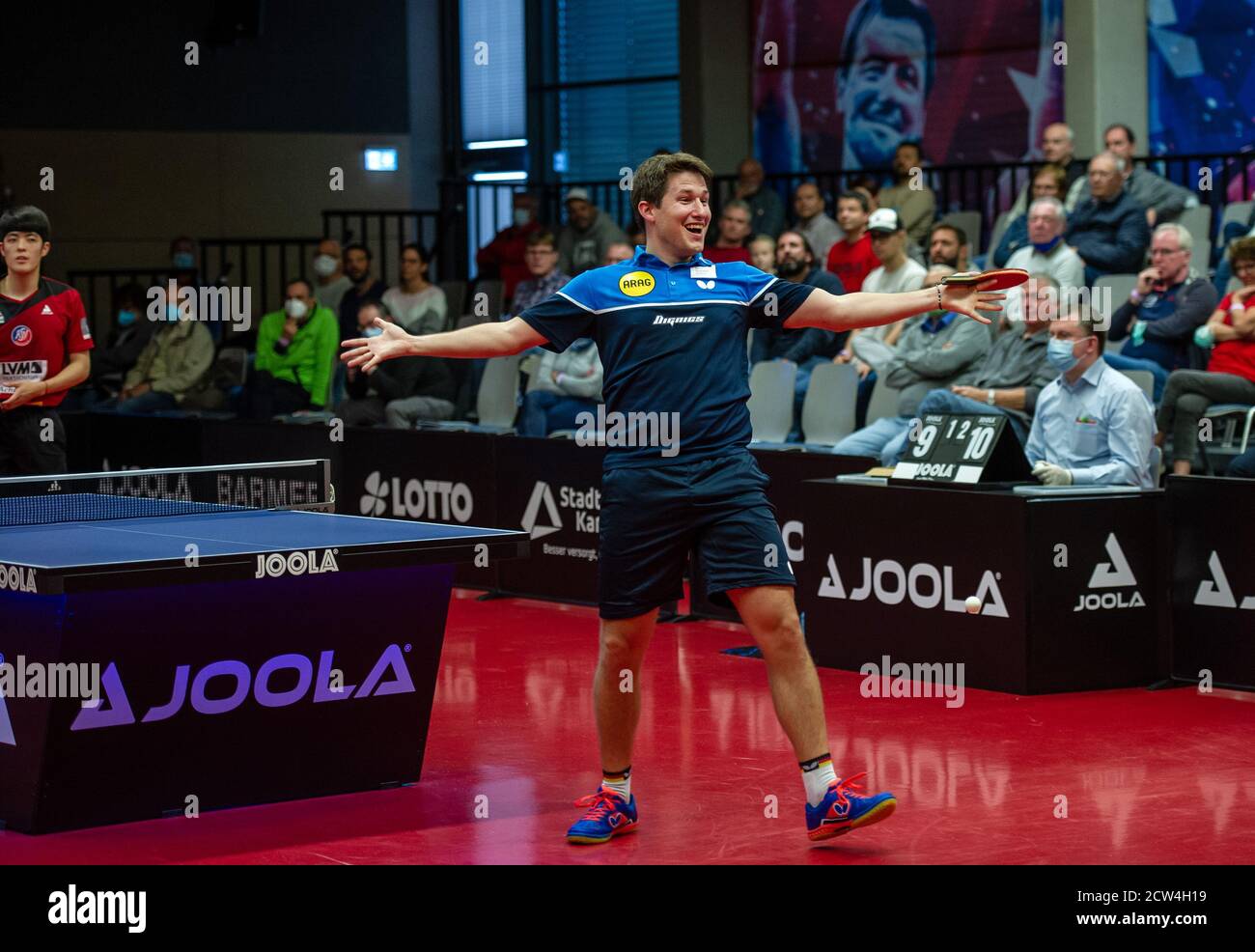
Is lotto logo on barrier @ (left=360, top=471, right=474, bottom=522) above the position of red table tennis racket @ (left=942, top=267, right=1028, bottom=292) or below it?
below

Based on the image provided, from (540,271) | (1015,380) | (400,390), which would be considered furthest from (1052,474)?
(400,390)

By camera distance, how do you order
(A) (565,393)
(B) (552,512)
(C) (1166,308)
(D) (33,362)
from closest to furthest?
1. (D) (33,362)
2. (C) (1166,308)
3. (B) (552,512)
4. (A) (565,393)

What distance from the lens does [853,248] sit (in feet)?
40.8

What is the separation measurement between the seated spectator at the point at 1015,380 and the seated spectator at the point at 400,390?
4.43 meters

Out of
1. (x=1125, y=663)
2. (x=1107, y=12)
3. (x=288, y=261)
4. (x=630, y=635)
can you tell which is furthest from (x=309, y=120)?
(x=630, y=635)

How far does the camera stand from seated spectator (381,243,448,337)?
13867mm

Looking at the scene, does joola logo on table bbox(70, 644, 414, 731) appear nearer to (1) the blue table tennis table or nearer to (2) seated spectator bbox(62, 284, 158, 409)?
(1) the blue table tennis table

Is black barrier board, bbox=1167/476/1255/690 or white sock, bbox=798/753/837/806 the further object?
black barrier board, bbox=1167/476/1255/690

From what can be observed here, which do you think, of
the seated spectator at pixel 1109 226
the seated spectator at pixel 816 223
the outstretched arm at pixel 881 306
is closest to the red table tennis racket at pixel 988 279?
the outstretched arm at pixel 881 306

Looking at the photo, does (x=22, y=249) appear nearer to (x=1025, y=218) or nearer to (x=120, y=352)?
(x=1025, y=218)

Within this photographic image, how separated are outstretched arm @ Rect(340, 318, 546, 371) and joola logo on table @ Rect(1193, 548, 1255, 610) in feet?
11.3

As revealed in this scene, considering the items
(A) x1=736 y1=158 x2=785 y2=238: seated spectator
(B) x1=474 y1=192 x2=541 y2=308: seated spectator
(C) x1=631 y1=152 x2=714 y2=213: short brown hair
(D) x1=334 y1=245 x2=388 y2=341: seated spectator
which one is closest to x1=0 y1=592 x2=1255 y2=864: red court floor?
(C) x1=631 y1=152 x2=714 y2=213: short brown hair

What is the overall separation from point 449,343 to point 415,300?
8939 mm
